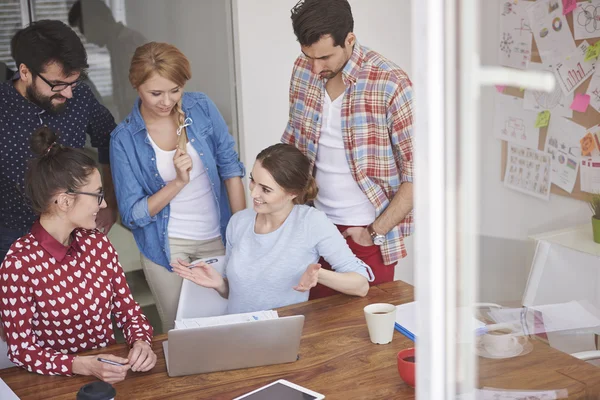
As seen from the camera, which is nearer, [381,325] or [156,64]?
[381,325]

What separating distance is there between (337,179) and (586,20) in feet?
5.87

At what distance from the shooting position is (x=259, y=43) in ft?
12.0

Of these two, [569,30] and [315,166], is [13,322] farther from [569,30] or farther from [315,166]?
[569,30]

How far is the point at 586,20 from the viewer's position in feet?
2.19

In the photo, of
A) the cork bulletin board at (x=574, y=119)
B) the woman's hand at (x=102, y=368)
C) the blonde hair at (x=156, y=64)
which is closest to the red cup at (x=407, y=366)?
the woman's hand at (x=102, y=368)

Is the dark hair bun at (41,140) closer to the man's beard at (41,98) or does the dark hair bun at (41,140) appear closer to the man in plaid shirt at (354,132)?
the man's beard at (41,98)

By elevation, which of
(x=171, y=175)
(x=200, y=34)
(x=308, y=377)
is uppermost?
(x=200, y=34)

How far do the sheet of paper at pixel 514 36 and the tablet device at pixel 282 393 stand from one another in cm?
113

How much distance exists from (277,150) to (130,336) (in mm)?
772

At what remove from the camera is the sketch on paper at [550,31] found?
2.18 feet

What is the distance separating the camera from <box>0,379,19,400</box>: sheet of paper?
1606 millimetres

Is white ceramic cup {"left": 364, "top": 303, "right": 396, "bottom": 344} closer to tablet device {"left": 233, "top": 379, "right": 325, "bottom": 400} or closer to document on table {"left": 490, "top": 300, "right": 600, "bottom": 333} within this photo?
tablet device {"left": 233, "top": 379, "right": 325, "bottom": 400}

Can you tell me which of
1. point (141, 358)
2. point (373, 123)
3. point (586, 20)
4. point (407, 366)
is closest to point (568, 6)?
point (586, 20)

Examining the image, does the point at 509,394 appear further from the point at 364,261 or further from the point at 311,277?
the point at 364,261
